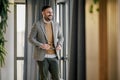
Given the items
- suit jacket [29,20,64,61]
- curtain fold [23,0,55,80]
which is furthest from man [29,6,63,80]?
curtain fold [23,0,55,80]

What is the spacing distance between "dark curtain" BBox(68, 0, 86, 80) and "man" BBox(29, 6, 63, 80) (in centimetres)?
55

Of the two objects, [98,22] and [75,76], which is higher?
[98,22]

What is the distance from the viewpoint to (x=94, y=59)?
4480mm

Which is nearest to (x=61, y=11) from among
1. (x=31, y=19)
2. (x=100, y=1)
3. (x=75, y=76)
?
(x=31, y=19)

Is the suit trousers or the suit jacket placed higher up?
the suit jacket

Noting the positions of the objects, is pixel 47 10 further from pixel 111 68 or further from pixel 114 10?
pixel 111 68

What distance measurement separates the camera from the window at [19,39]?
6.02m

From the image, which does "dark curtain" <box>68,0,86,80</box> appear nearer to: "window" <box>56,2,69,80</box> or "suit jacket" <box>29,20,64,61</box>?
"suit jacket" <box>29,20,64,61</box>

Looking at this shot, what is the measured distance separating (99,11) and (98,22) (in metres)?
0.21

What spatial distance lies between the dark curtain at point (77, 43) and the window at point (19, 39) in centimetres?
146

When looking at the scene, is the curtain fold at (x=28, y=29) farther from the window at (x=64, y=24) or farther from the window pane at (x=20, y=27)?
the window at (x=64, y=24)

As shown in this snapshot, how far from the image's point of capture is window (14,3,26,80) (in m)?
6.02

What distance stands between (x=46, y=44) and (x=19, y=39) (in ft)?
6.58

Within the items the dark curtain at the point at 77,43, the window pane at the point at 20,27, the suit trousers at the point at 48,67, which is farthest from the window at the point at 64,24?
the suit trousers at the point at 48,67
